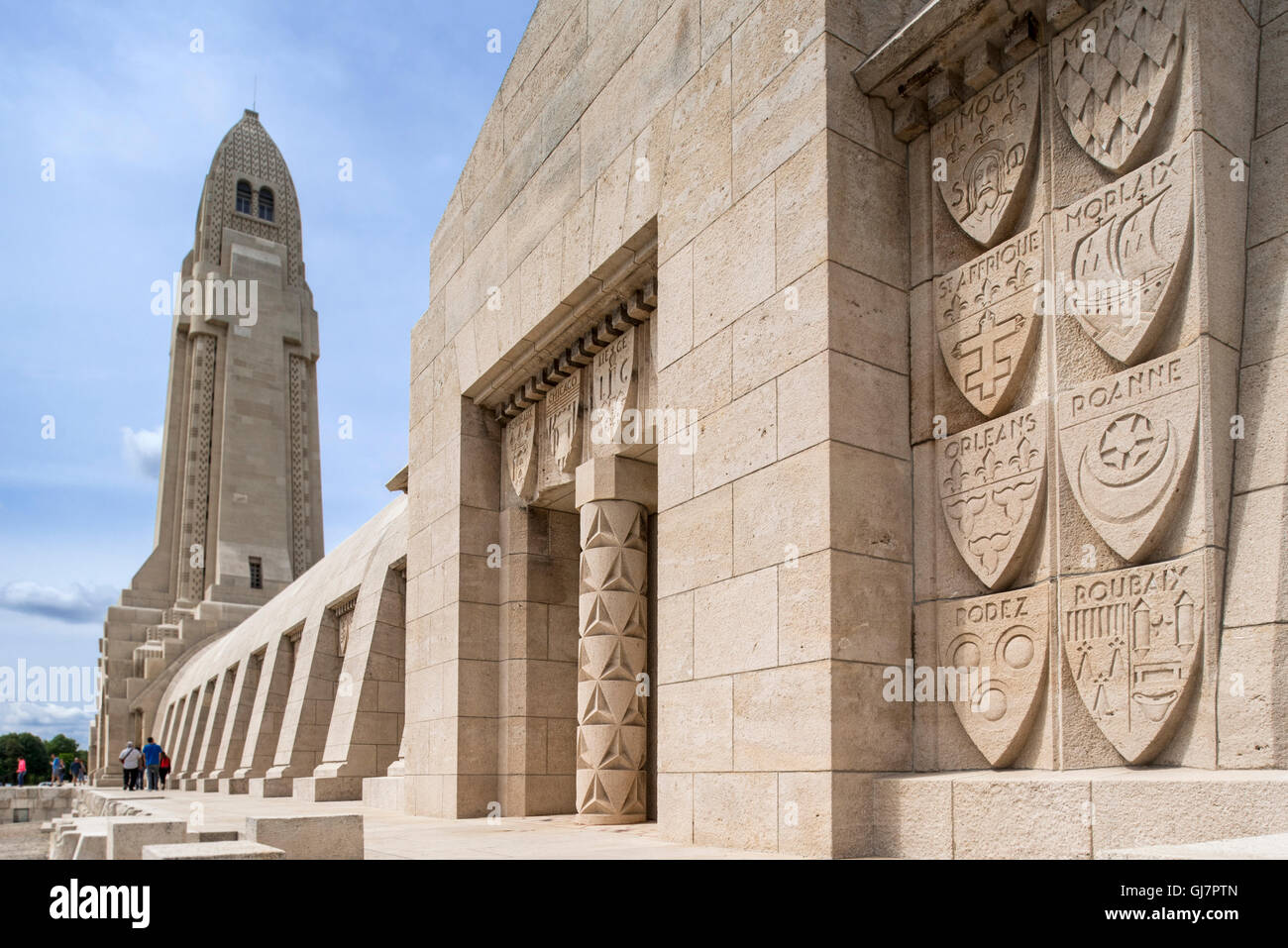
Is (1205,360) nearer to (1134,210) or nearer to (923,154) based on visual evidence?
(1134,210)

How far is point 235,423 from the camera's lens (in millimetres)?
50656

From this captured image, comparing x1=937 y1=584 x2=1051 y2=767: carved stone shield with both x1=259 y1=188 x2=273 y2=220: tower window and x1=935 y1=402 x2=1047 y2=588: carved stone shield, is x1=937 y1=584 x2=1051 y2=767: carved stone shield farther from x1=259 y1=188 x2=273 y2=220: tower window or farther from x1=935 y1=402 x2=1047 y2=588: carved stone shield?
x1=259 y1=188 x2=273 y2=220: tower window

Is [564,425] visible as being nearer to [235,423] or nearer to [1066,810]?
[1066,810]

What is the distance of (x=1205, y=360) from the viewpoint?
15.5ft

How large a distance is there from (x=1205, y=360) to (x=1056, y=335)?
2.83 feet

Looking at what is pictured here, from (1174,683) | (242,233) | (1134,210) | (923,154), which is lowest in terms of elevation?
(1174,683)

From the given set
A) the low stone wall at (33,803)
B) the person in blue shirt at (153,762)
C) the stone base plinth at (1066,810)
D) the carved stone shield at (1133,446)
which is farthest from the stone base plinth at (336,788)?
the low stone wall at (33,803)

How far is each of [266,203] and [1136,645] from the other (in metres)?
57.8

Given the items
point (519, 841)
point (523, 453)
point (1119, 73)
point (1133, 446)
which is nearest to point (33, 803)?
point (523, 453)

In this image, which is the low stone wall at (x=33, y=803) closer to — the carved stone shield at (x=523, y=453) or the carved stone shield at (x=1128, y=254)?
the carved stone shield at (x=523, y=453)

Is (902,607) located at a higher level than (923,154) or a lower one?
lower
